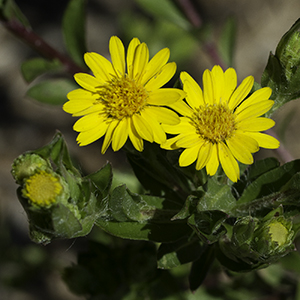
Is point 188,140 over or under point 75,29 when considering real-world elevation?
under

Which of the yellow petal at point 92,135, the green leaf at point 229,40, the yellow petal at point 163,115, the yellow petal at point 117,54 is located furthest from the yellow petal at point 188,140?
the green leaf at point 229,40

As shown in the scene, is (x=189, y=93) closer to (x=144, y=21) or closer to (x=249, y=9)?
(x=144, y=21)

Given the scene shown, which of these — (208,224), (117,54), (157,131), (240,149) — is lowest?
(208,224)

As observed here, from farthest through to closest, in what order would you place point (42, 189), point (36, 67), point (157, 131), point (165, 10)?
point (165, 10), point (36, 67), point (157, 131), point (42, 189)

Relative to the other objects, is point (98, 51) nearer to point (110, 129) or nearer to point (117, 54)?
point (117, 54)

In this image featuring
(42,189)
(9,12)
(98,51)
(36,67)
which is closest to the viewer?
(42,189)

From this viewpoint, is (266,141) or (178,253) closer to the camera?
(266,141)

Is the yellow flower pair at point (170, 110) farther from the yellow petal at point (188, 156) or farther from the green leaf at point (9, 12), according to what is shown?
the green leaf at point (9, 12)

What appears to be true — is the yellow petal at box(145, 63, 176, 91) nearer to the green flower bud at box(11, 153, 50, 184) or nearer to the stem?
the green flower bud at box(11, 153, 50, 184)

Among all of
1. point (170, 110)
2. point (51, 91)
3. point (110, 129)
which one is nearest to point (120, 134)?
point (110, 129)
